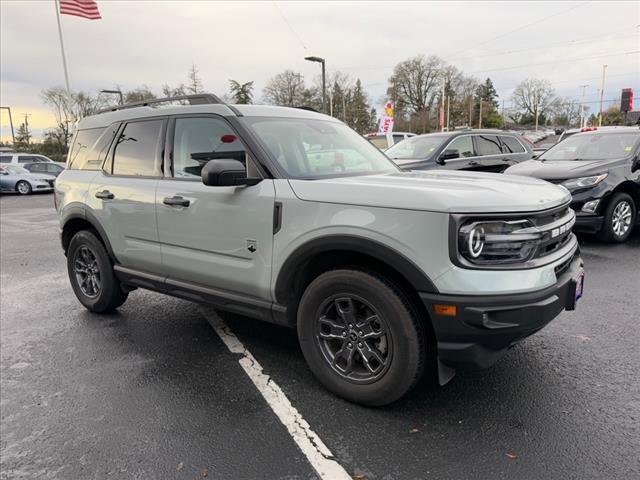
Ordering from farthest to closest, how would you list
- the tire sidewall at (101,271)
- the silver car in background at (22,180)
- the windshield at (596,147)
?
1. the silver car in background at (22,180)
2. the windshield at (596,147)
3. the tire sidewall at (101,271)

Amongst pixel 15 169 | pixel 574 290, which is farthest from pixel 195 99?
pixel 15 169

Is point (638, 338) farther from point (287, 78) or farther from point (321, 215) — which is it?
point (287, 78)

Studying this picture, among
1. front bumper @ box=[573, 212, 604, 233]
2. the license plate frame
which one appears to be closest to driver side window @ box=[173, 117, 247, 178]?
the license plate frame

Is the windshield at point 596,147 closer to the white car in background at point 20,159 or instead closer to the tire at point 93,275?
the tire at point 93,275

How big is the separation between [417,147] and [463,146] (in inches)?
36.7

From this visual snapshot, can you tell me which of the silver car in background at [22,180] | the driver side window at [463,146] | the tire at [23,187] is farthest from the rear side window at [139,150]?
the tire at [23,187]

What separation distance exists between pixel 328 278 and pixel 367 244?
375mm

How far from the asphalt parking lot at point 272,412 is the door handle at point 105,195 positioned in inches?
47.9

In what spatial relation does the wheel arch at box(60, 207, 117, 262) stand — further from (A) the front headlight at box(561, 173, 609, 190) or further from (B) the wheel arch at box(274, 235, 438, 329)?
(A) the front headlight at box(561, 173, 609, 190)

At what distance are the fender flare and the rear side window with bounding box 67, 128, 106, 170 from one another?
259 cm

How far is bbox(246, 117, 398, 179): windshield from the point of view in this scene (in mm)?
3295

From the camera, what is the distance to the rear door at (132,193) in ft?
12.7

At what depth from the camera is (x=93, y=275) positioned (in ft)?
15.6

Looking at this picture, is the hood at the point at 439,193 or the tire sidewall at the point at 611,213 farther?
the tire sidewall at the point at 611,213
